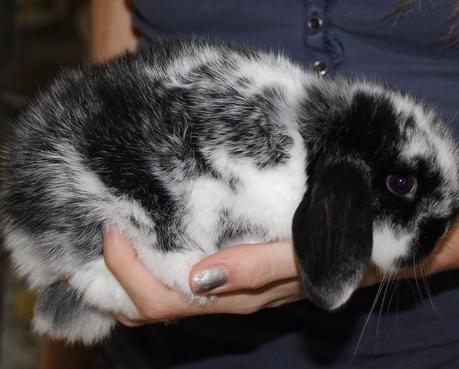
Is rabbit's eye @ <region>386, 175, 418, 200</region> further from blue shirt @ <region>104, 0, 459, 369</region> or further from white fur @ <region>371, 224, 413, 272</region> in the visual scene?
blue shirt @ <region>104, 0, 459, 369</region>

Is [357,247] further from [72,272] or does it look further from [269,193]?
[72,272]

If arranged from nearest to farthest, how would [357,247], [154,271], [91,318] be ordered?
A: [357,247]
[154,271]
[91,318]

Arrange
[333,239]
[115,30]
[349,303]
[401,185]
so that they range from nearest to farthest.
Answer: [333,239] < [401,185] < [349,303] < [115,30]

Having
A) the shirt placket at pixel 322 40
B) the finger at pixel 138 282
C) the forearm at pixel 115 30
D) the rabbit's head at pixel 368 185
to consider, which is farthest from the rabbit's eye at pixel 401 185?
the forearm at pixel 115 30

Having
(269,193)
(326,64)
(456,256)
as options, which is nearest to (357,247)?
(269,193)

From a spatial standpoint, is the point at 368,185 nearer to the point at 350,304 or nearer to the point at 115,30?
the point at 350,304

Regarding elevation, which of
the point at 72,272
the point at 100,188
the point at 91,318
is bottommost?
the point at 91,318

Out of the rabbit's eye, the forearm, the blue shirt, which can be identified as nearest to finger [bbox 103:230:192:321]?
the blue shirt

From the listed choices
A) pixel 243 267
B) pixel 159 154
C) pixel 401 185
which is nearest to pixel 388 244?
pixel 401 185
